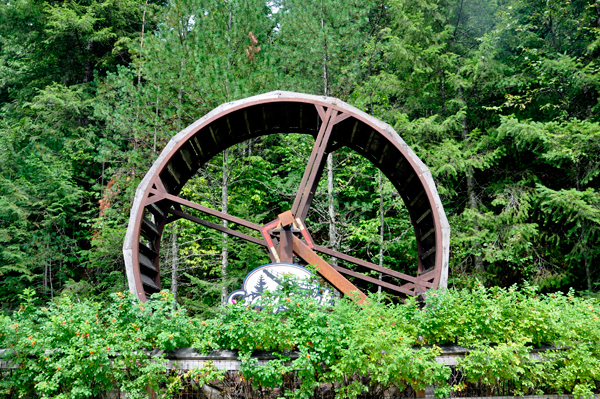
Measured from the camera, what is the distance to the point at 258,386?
3.82 meters

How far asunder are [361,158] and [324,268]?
638 centimetres

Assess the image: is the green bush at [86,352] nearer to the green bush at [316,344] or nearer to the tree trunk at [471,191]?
the green bush at [316,344]

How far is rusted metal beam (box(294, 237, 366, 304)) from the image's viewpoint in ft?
19.5

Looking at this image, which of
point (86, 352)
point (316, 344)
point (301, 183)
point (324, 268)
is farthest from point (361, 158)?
point (86, 352)

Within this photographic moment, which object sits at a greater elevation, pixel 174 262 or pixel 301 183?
pixel 301 183

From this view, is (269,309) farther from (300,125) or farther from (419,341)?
(300,125)

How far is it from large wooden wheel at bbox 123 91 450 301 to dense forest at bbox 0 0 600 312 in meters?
2.57

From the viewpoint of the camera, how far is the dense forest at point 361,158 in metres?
9.91

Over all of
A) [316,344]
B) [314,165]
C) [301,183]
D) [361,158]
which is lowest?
[316,344]

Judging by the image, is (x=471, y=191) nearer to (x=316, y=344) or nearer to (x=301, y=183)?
(x=301, y=183)

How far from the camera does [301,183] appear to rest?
6.50 m

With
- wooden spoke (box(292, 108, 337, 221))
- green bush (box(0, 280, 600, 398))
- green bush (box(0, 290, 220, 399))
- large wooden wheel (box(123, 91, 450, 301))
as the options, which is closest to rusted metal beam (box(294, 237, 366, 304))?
large wooden wheel (box(123, 91, 450, 301))

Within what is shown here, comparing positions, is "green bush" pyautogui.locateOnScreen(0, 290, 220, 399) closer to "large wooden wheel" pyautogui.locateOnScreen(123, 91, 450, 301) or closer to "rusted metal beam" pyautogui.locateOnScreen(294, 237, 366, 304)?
"large wooden wheel" pyautogui.locateOnScreen(123, 91, 450, 301)

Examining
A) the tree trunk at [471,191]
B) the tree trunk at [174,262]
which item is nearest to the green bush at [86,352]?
the tree trunk at [174,262]
